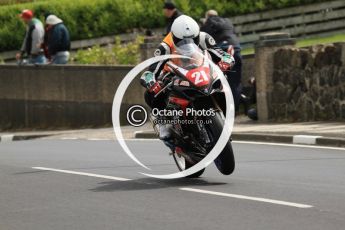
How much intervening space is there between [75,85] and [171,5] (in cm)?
644

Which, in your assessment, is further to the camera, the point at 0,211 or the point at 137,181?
the point at 137,181

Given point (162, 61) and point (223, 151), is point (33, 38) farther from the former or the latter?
point (223, 151)

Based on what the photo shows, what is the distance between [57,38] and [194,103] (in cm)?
1241

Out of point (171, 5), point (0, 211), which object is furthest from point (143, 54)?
point (0, 211)

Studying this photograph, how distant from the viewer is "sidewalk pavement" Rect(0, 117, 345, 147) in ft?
53.6

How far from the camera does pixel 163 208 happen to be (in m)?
9.98

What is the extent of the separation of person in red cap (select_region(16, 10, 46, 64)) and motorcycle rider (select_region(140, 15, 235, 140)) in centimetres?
1237

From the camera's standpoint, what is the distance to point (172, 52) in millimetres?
11789

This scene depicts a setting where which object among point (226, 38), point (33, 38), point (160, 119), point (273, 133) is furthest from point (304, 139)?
point (33, 38)

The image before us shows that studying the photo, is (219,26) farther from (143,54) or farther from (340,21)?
(340,21)

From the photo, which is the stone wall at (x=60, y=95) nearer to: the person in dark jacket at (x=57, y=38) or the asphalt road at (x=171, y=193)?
the person in dark jacket at (x=57, y=38)

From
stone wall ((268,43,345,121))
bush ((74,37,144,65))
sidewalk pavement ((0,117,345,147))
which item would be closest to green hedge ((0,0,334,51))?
bush ((74,37,144,65))

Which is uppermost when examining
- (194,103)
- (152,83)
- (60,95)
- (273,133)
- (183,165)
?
(152,83)

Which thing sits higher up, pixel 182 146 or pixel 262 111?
pixel 182 146
